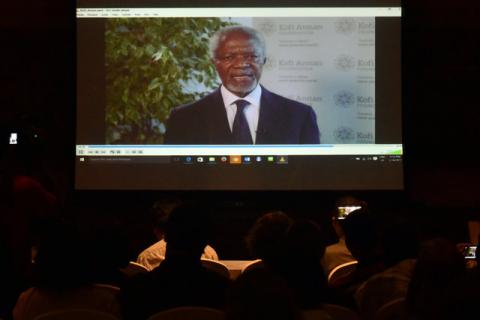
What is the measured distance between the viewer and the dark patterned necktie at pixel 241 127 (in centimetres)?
577

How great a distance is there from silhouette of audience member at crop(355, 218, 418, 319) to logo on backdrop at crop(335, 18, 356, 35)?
→ 95.5 inches

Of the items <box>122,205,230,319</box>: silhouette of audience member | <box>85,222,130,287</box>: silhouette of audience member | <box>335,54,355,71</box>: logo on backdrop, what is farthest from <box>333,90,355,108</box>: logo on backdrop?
<box>122,205,230,319</box>: silhouette of audience member

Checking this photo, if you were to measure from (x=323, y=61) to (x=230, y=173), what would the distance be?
111 centimetres

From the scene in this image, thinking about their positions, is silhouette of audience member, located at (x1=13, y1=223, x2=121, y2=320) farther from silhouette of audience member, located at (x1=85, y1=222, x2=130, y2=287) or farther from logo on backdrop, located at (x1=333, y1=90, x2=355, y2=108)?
logo on backdrop, located at (x1=333, y1=90, x2=355, y2=108)

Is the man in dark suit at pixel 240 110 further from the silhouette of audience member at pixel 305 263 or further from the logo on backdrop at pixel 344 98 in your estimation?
the silhouette of audience member at pixel 305 263

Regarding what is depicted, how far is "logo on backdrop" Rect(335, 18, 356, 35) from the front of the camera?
578cm

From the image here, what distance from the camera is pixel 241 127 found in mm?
5789

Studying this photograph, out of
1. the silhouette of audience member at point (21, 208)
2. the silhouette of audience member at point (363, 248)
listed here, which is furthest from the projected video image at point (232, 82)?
the silhouette of audience member at point (363, 248)

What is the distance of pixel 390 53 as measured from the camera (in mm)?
5781

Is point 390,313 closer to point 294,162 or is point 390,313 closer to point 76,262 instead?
point 76,262

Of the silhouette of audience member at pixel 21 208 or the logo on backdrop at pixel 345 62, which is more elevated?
the logo on backdrop at pixel 345 62

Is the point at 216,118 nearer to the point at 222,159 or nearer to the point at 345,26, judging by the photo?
the point at 222,159

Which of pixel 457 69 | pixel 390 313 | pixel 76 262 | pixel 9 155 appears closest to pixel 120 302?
pixel 76 262

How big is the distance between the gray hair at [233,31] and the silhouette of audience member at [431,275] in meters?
3.34
